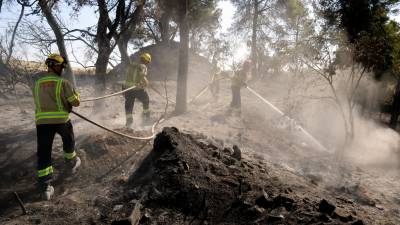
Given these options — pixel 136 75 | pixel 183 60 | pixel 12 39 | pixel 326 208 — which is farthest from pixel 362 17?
pixel 12 39

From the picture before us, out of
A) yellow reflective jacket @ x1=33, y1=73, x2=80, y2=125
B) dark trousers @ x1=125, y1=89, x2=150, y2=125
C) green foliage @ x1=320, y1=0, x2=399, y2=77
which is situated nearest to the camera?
yellow reflective jacket @ x1=33, y1=73, x2=80, y2=125

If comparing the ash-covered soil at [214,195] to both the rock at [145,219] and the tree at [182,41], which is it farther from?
the tree at [182,41]

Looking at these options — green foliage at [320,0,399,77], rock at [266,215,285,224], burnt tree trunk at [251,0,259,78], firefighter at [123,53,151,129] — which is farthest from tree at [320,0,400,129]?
burnt tree trunk at [251,0,259,78]

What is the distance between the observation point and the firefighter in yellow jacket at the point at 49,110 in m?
4.80

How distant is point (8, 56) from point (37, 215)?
31.5ft

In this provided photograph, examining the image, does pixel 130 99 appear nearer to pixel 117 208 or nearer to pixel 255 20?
pixel 117 208

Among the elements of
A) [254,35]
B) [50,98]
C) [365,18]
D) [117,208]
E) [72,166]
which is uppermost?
[254,35]

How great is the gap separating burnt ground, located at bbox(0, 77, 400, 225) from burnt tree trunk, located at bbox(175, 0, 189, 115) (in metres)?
2.89

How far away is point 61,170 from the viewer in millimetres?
5656

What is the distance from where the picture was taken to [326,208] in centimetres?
369

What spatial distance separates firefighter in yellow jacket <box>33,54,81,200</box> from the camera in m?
4.80

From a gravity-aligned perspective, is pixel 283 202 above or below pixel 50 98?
below

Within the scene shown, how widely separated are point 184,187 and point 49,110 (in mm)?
2416

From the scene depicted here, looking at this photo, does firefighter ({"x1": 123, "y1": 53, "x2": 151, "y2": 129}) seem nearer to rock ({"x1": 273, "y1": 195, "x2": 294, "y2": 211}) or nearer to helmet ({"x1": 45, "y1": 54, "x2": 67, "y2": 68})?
helmet ({"x1": 45, "y1": 54, "x2": 67, "y2": 68})
